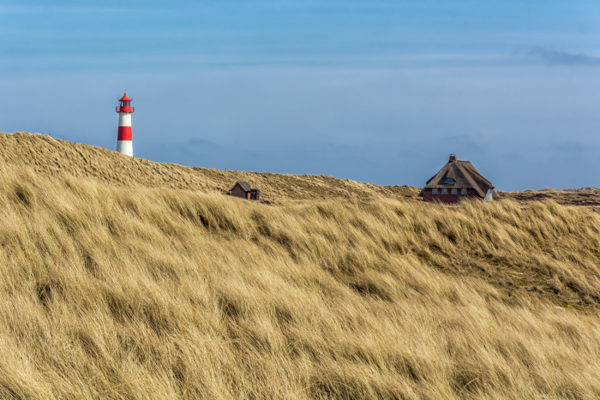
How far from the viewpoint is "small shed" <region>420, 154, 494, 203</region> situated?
45.4 meters

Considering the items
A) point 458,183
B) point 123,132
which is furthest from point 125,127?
point 458,183

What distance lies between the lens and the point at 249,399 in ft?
11.7

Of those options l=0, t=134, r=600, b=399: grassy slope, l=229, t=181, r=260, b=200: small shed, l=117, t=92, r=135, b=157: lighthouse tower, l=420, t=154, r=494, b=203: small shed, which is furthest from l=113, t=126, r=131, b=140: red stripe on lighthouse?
l=0, t=134, r=600, b=399: grassy slope

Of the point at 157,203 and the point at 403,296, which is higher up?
the point at 157,203

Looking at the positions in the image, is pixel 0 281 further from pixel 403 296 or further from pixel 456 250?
pixel 456 250

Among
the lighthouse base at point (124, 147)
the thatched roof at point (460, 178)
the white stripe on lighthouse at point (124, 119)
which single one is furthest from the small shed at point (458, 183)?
the white stripe on lighthouse at point (124, 119)

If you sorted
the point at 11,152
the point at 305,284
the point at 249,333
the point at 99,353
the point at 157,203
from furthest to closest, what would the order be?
the point at 11,152 → the point at 157,203 → the point at 305,284 → the point at 249,333 → the point at 99,353

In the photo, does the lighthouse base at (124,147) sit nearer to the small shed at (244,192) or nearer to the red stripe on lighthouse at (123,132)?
the red stripe on lighthouse at (123,132)

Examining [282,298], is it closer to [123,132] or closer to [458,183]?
[458,183]

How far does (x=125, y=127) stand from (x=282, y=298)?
48.5 metres

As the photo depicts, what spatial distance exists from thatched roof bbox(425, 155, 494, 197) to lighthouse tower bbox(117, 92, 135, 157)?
91.6 feet

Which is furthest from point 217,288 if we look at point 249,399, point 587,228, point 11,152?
point 11,152

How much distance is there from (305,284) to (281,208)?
3.56 meters

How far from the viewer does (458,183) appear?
4575 centimetres
